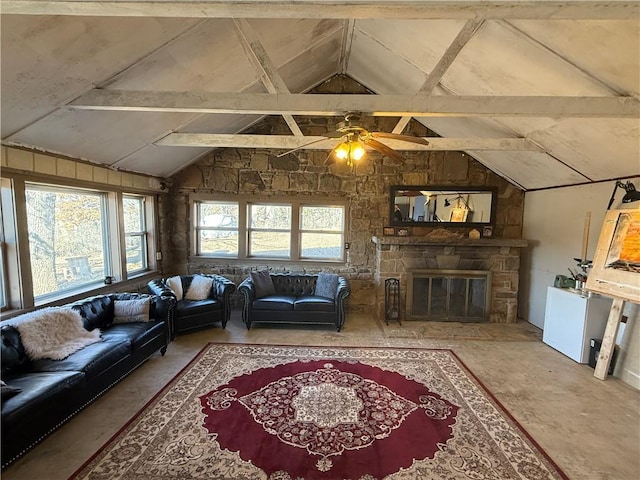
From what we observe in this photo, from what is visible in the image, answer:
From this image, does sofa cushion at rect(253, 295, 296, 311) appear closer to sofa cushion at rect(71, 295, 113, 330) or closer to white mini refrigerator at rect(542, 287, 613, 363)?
sofa cushion at rect(71, 295, 113, 330)

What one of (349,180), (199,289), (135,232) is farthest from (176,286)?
(349,180)

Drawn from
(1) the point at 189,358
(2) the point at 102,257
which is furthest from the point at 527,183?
(2) the point at 102,257

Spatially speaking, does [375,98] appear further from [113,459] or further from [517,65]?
[113,459]

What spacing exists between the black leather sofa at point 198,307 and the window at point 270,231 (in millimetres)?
1095

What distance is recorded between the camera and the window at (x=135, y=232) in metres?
5.00

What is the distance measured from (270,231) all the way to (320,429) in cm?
394

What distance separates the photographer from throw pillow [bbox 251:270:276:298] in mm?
5062

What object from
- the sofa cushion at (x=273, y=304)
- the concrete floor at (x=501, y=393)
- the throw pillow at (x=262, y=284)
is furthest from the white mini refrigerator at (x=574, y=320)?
the throw pillow at (x=262, y=284)

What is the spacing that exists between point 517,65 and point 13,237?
17.4 feet

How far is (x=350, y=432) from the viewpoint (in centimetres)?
251

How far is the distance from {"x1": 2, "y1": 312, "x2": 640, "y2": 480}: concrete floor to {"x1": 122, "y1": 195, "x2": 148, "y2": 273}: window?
1.76 m

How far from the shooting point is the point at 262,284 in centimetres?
516

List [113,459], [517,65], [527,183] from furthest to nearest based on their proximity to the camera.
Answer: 1. [527,183]
2. [517,65]
3. [113,459]

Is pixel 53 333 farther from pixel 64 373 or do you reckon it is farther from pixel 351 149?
pixel 351 149
